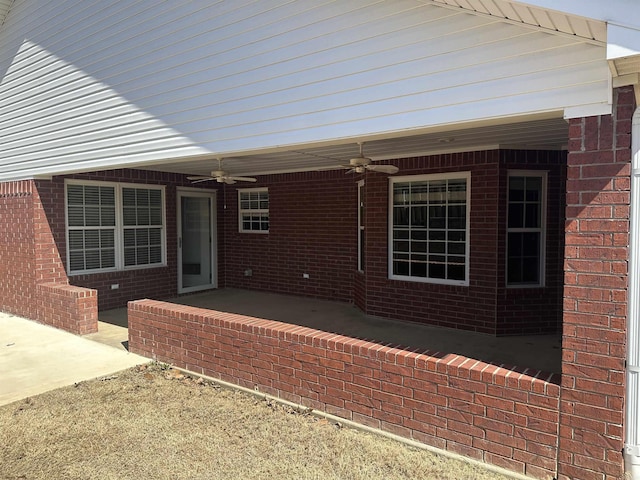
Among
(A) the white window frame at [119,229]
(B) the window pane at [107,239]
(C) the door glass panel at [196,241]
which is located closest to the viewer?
(A) the white window frame at [119,229]

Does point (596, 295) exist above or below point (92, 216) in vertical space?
below

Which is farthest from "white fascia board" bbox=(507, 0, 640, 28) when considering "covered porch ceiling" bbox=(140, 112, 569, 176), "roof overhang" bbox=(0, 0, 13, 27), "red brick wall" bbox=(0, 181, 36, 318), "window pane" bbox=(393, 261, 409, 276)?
"roof overhang" bbox=(0, 0, 13, 27)

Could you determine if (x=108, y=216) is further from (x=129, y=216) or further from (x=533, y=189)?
(x=533, y=189)

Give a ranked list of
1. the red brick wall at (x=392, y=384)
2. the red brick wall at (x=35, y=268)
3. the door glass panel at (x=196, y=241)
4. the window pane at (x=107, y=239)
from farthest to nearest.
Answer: the door glass panel at (x=196, y=241)
the window pane at (x=107, y=239)
the red brick wall at (x=35, y=268)
the red brick wall at (x=392, y=384)

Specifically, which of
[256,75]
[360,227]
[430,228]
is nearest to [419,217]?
[430,228]

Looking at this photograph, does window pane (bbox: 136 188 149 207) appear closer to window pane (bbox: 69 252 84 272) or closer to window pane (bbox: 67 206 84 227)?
window pane (bbox: 67 206 84 227)

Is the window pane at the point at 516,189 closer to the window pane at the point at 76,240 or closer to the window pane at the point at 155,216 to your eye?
the window pane at the point at 155,216

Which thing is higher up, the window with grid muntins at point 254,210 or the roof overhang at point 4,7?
the roof overhang at point 4,7

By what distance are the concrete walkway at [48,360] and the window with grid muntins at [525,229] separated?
5.71 meters

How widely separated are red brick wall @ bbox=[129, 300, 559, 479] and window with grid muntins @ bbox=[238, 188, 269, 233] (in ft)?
18.4

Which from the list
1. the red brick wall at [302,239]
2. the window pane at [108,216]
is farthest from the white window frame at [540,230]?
the window pane at [108,216]

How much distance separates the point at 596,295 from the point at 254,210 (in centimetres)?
908

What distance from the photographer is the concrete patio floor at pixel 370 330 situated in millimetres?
6191

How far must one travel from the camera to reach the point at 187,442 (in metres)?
4.02
